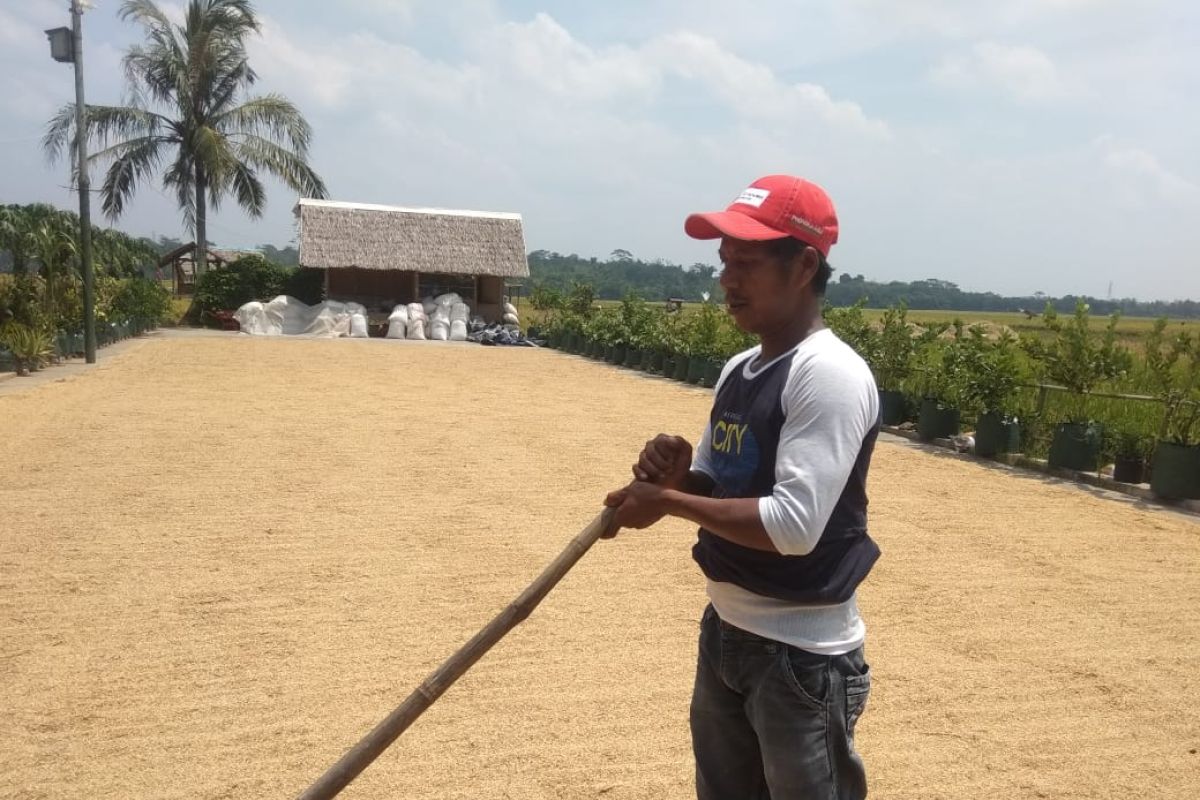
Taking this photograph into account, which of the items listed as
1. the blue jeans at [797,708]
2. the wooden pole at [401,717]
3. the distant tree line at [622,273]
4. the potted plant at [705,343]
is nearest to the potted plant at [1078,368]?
the potted plant at [705,343]

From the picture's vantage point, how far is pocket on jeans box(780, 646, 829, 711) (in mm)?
1581

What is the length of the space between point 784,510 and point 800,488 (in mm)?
44

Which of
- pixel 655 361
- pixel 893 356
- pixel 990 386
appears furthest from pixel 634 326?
pixel 990 386

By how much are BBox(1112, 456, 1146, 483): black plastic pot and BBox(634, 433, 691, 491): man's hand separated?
7497mm

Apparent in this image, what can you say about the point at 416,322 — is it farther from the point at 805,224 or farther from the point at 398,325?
the point at 805,224

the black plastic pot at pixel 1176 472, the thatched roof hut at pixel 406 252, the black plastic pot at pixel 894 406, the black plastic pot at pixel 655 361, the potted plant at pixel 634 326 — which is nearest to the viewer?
the black plastic pot at pixel 1176 472

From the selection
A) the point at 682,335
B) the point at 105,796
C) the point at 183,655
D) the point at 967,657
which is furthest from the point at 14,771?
the point at 682,335

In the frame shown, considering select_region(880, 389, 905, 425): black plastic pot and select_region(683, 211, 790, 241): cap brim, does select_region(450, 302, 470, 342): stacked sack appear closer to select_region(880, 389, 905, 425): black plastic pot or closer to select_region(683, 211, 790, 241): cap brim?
select_region(880, 389, 905, 425): black plastic pot

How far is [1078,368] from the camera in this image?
8664mm

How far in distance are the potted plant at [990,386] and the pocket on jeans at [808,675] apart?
8.24 meters

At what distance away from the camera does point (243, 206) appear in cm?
3031

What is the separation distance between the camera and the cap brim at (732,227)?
1.62 m

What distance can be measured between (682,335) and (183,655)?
45.3 ft

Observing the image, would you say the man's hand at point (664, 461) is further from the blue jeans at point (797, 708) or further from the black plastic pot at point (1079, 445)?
the black plastic pot at point (1079, 445)
